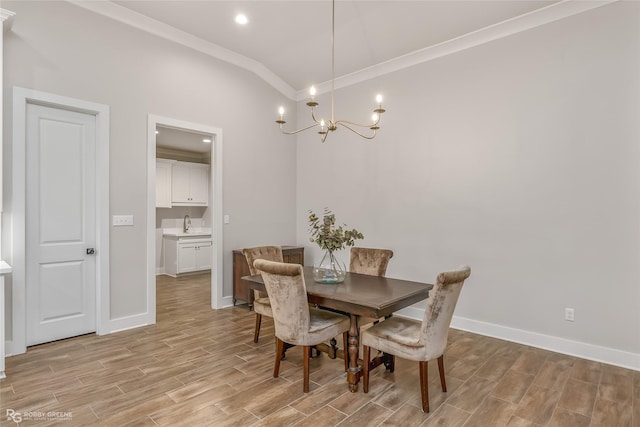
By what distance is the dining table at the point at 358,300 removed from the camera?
236cm

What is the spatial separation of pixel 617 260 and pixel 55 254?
5.21 metres

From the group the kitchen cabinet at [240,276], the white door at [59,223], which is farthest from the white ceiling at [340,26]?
the kitchen cabinet at [240,276]

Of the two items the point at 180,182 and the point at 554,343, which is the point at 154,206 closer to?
the point at 180,182

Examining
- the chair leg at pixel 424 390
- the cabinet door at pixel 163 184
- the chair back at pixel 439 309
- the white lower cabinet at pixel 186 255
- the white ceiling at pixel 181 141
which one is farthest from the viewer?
the cabinet door at pixel 163 184

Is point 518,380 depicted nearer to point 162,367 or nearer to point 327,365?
point 327,365

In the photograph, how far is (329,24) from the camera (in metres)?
3.96

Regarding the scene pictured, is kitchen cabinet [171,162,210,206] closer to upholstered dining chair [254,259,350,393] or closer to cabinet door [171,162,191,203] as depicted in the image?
cabinet door [171,162,191,203]

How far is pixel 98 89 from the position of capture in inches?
141

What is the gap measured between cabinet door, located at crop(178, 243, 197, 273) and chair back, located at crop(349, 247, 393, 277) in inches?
170

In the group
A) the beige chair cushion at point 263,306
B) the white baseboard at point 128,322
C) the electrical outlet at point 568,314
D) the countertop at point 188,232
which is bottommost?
the white baseboard at point 128,322

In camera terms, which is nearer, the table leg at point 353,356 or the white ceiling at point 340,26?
the table leg at point 353,356

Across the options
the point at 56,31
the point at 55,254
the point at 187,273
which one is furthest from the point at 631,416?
the point at 187,273

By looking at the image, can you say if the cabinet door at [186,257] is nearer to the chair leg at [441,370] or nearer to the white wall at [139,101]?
the white wall at [139,101]

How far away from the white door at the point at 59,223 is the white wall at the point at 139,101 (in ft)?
0.65
